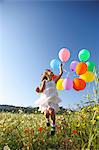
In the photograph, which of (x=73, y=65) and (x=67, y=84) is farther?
(x=73, y=65)

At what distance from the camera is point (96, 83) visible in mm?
1693

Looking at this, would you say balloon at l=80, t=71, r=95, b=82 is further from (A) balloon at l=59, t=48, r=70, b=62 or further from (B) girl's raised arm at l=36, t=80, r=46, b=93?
(B) girl's raised arm at l=36, t=80, r=46, b=93

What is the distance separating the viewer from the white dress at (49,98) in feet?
13.6

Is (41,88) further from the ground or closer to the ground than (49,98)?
further from the ground

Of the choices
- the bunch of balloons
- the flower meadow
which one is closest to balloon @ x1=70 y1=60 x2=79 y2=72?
the bunch of balloons

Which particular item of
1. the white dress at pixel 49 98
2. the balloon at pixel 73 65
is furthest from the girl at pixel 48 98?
the balloon at pixel 73 65

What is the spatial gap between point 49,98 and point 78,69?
0.66 m

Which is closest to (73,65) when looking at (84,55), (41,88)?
(84,55)

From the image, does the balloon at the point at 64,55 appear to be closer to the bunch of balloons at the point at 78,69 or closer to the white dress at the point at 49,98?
the bunch of balloons at the point at 78,69

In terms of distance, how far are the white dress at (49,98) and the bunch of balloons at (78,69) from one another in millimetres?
542

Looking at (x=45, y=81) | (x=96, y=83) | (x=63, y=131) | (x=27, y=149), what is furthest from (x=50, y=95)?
(x=96, y=83)

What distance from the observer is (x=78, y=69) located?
182 inches

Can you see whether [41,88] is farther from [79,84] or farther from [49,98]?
[79,84]

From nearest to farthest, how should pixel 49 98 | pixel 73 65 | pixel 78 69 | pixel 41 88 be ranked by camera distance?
pixel 49 98, pixel 41 88, pixel 78 69, pixel 73 65
